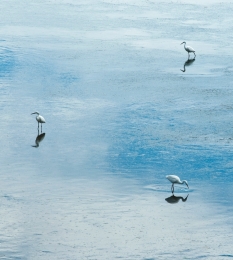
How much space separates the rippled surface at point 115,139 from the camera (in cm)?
1816

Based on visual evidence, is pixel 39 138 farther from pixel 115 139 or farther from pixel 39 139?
pixel 115 139

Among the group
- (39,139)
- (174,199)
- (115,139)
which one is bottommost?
(174,199)

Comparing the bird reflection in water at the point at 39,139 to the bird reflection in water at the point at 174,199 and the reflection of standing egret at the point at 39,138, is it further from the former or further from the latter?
the bird reflection in water at the point at 174,199

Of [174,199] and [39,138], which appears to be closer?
[174,199]

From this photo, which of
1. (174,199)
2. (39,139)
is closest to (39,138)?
(39,139)

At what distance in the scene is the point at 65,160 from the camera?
23.0m

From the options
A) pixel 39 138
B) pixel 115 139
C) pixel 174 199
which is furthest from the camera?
pixel 39 138

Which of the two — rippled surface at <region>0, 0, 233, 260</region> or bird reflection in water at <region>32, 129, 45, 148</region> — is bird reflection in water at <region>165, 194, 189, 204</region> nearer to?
rippled surface at <region>0, 0, 233, 260</region>

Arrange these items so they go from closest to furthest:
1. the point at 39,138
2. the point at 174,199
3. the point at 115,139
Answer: the point at 174,199 → the point at 115,139 → the point at 39,138

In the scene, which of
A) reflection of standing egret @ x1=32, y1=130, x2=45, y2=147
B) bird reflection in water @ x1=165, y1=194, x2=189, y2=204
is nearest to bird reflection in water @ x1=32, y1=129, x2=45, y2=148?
reflection of standing egret @ x1=32, y1=130, x2=45, y2=147

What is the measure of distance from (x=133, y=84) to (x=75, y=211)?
40.2 feet

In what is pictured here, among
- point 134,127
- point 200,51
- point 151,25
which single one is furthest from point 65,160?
point 151,25

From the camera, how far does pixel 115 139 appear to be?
24.8 meters

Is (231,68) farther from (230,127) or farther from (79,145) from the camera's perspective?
(79,145)
